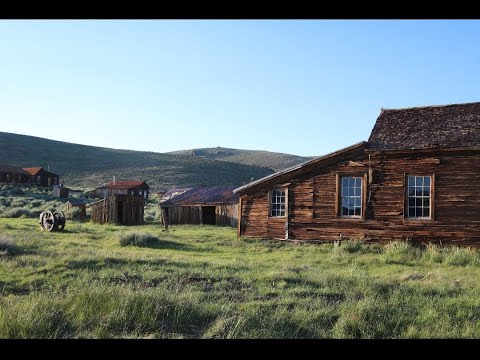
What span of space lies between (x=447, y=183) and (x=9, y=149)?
104076mm

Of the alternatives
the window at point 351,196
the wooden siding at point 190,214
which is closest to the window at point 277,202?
the window at point 351,196

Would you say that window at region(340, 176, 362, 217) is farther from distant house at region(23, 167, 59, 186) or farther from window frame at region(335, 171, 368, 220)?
distant house at region(23, 167, 59, 186)

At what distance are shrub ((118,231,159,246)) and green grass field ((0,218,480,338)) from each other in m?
4.13

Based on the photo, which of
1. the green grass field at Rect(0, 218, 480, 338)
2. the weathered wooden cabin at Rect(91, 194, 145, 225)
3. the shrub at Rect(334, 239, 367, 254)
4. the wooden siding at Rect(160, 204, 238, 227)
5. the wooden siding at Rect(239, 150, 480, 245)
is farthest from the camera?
the wooden siding at Rect(160, 204, 238, 227)

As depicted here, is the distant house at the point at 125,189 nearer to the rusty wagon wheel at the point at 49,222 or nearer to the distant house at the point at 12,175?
the distant house at the point at 12,175

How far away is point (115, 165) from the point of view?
322 ft

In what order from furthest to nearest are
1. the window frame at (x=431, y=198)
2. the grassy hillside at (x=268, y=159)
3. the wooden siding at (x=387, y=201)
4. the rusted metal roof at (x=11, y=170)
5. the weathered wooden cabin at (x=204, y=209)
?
the grassy hillside at (x=268, y=159) → the rusted metal roof at (x=11, y=170) → the weathered wooden cabin at (x=204, y=209) → the window frame at (x=431, y=198) → the wooden siding at (x=387, y=201)

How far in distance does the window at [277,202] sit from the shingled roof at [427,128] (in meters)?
4.22

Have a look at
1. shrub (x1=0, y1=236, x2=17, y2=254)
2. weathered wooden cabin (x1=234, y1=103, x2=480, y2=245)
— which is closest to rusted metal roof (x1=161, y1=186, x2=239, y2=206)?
weathered wooden cabin (x1=234, y1=103, x2=480, y2=245)

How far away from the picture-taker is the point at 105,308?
575cm

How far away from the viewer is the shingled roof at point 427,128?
52.8 feet

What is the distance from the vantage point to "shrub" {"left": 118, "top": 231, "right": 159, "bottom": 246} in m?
17.1
